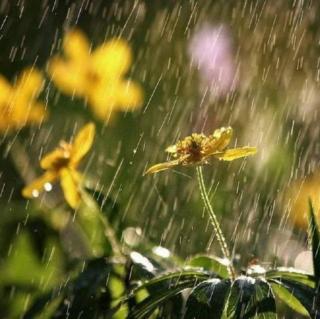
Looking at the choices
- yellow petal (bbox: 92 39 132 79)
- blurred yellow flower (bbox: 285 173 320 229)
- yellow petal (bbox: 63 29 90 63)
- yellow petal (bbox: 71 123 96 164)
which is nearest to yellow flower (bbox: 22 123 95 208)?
yellow petal (bbox: 71 123 96 164)

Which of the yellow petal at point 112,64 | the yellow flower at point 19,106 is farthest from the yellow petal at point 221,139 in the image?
the yellow petal at point 112,64

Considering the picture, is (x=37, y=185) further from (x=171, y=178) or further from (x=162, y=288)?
(x=162, y=288)

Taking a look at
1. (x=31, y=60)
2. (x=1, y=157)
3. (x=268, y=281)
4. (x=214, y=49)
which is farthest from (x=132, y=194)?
(x=31, y=60)

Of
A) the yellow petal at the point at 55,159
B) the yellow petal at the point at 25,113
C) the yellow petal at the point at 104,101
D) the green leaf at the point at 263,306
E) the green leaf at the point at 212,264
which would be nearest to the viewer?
the green leaf at the point at 263,306

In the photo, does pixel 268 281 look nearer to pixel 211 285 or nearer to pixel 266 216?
pixel 211 285

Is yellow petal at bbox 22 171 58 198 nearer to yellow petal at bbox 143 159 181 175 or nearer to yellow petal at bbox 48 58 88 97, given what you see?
yellow petal at bbox 143 159 181 175

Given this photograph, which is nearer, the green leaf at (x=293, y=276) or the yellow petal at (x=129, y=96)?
the green leaf at (x=293, y=276)

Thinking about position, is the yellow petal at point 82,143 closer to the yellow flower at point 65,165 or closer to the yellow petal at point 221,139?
the yellow flower at point 65,165
